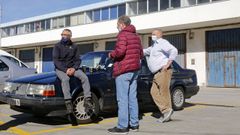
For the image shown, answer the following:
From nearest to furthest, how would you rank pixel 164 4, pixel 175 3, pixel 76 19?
pixel 175 3
pixel 164 4
pixel 76 19

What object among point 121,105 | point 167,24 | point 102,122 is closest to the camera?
point 121,105

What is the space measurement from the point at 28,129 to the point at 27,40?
117 ft

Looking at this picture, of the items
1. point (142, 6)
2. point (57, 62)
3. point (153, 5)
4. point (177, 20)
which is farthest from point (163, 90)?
point (142, 6)

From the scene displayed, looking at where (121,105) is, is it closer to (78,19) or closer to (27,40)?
(78,19)

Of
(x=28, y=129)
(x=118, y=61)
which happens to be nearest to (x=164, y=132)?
(x=118, y=61)

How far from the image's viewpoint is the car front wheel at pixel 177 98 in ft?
30.8

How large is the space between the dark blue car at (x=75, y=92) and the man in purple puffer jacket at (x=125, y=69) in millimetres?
1108

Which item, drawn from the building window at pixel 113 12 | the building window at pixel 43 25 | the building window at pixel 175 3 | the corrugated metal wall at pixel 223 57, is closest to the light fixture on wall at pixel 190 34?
the corrugated metal wall at pixel 223 57

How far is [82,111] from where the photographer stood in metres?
7.33

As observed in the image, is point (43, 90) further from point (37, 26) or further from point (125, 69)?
point (37, 26)

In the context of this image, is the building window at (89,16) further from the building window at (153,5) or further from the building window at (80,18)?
the building window at (153,5)

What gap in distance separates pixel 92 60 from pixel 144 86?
1297mm

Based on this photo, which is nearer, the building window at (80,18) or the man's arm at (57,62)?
the man's arm at (57,62)

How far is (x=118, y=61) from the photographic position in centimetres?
640
